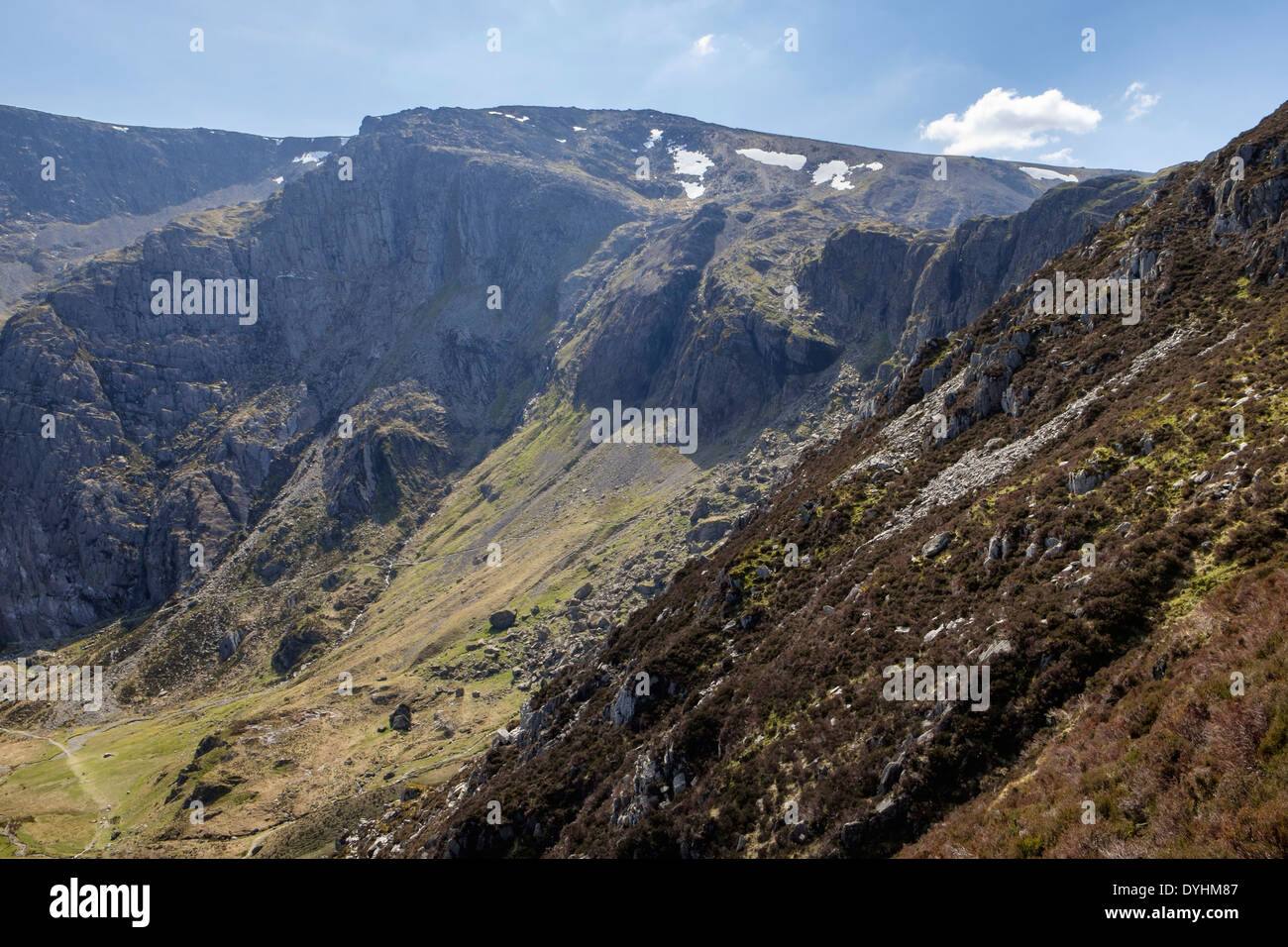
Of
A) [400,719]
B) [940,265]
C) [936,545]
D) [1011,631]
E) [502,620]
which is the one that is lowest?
[400,719]

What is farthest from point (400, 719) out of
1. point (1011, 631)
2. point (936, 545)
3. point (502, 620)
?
point (1011, 631)

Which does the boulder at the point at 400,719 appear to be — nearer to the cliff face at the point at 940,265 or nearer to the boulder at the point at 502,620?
the boulder at the point at 502,620

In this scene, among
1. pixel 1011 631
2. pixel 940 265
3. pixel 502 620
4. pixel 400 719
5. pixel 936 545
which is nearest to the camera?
pixel 1011 631

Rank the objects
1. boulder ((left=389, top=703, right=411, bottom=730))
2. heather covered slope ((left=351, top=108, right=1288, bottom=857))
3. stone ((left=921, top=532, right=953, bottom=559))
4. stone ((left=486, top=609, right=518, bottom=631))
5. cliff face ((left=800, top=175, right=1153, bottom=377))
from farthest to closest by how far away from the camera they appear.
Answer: cliff face ((left=800, top=175, right=1153, bottom=377)) < stone ((left=486, top=609, right=518, bottom=631)) < boulder ((left=389, top=703, right=411, bottom=730)) < stone ((left=921, top=532, right=953, bottom=559)) < heather covered slope ((left=351, top=108, right=1288, bottom=857))

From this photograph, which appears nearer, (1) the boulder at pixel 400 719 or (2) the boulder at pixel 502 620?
(1) the boulder at pixel 400 719

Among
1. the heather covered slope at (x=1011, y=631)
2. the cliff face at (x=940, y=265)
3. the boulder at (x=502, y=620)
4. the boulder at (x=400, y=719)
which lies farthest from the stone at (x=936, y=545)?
the cliff face at (x=940, y=265)

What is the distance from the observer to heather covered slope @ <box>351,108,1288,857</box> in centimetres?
1543

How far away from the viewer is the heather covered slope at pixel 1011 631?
15430mm

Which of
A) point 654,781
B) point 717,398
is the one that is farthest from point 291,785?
point 717,398

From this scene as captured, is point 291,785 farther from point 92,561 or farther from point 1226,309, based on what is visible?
point 92,561

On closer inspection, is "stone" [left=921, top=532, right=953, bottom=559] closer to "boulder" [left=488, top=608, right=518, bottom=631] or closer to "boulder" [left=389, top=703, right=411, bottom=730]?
"boulder" [left=389, top=703, right=411, bottom=730]

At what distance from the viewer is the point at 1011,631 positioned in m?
22.4

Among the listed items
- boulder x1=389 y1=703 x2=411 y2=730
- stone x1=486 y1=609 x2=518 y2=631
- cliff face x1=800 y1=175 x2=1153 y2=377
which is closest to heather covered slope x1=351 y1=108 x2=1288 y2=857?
boulder x1=389 y1=703 x2=411 y2=730

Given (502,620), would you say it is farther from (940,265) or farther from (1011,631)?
(940,265)
